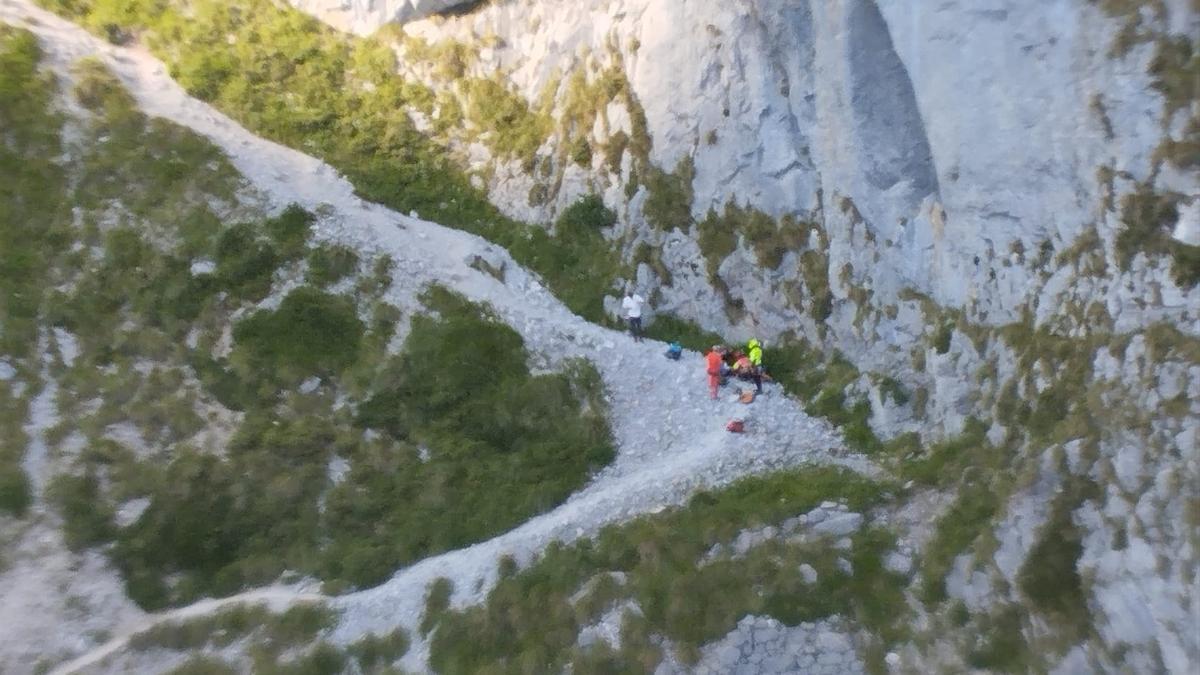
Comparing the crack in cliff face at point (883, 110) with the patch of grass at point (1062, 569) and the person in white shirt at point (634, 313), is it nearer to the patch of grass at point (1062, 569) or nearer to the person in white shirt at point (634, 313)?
the person in white shirt at point (634, 313)

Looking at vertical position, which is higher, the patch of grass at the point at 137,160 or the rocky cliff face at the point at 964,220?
the patch of grass at the point at 137,160

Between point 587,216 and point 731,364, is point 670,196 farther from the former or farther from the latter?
point 731,364

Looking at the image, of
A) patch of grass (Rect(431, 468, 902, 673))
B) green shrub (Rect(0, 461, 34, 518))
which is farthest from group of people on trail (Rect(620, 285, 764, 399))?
green shrub (Rect(0, 461, 34, 518))

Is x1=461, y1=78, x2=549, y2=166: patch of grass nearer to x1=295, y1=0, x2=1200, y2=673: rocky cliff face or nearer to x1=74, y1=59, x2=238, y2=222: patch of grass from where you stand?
x1=295, y1=0, x2=1200, y2=673: rocky cliff face

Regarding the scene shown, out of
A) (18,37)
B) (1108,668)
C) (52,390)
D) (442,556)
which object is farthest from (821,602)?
(18,37)

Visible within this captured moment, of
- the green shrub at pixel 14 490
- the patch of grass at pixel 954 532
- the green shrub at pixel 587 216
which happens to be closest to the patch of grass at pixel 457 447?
the green shrub at pixel 587 216
